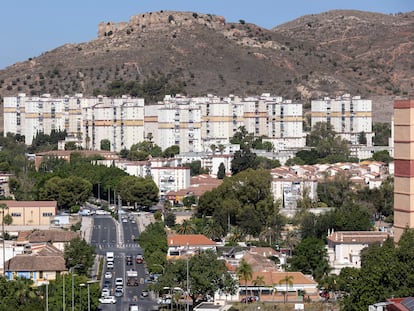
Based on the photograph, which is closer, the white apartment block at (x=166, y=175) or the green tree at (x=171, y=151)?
the white apartment block at (x=166, y=175)

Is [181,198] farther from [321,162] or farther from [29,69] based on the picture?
[29,69]

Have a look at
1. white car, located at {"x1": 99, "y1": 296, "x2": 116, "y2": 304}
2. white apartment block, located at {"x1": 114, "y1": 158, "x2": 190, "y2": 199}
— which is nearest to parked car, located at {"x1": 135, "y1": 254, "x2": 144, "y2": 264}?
white car, located at {"x1": 99, "y1": 296, "x2": 116, "y2": 304}

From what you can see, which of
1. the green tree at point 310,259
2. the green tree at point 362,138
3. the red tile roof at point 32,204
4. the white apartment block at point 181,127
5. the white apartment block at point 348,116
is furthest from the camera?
the white apartment block at point 348,116

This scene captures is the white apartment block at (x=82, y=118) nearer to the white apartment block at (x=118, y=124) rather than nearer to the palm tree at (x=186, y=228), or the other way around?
the white apartment block at (x=118, y=124)

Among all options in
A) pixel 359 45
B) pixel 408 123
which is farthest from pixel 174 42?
pixel 408 123

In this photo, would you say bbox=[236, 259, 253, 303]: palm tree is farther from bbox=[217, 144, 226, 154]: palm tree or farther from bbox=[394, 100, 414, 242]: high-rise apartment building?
bbox=[217, 144, 226, 154]: palm tree

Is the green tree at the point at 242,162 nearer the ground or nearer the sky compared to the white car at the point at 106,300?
nearer the sky

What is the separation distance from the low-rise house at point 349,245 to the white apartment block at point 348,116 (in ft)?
163

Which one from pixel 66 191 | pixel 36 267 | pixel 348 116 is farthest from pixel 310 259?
pixel 348 116

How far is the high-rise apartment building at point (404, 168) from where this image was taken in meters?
40.7

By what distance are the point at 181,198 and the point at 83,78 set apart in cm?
5257

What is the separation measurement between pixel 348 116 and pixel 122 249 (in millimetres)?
49674

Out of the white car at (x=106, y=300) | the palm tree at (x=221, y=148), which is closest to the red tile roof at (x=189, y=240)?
the white car at (x=106, y=300)

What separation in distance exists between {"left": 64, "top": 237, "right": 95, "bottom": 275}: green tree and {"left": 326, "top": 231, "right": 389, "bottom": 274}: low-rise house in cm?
774
